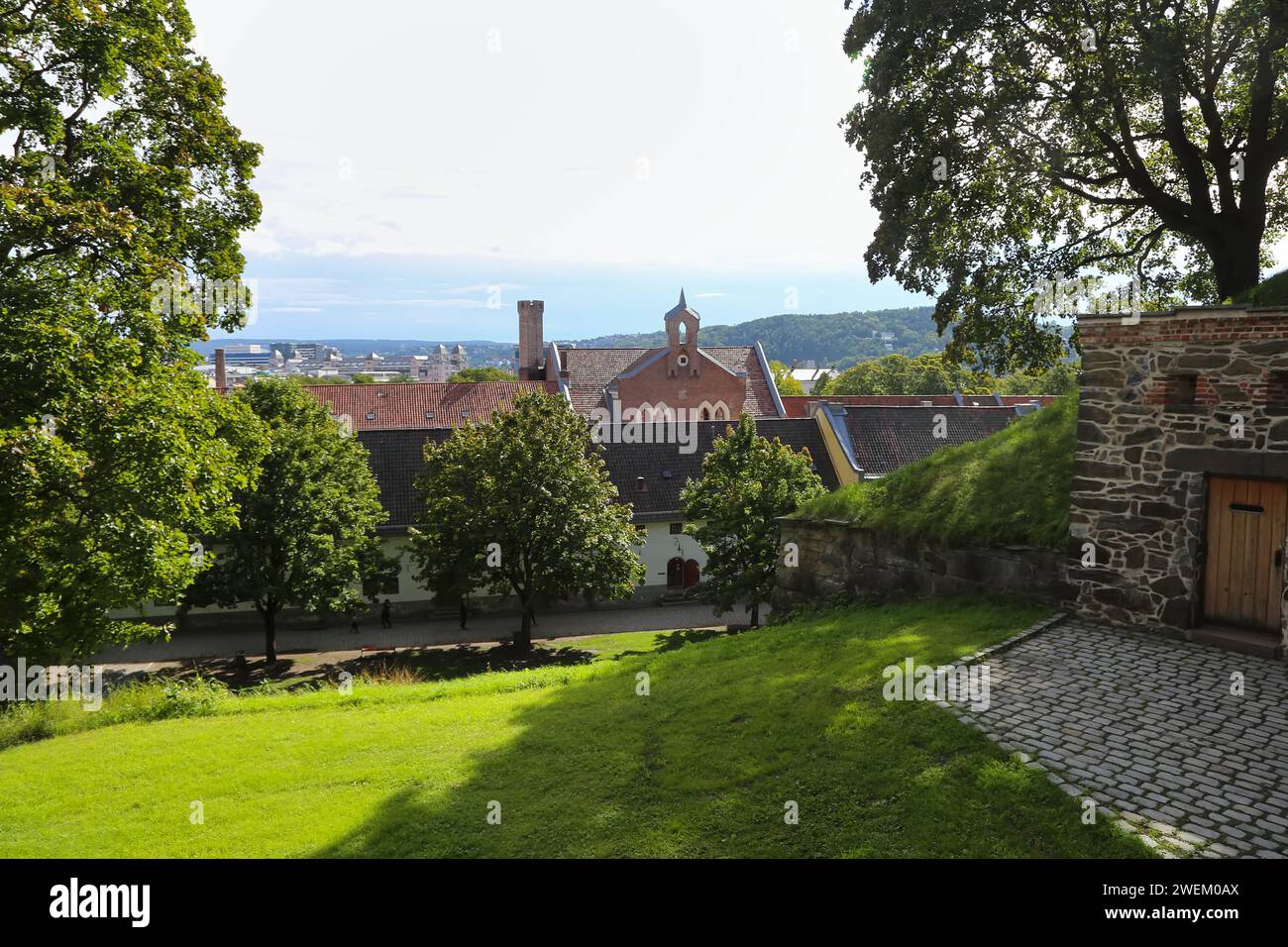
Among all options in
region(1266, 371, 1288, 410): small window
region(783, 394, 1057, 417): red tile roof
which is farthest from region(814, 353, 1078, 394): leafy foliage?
region(1266, 371, 1288, 410): small window

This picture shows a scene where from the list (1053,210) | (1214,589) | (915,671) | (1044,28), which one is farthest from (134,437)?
(1053,210)

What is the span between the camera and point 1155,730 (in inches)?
339

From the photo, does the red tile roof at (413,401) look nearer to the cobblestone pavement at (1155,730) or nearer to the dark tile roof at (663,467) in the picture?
the dark tile roof at (663,467)

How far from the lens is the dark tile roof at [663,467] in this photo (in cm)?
3738

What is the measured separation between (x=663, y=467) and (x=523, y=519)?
507 inches

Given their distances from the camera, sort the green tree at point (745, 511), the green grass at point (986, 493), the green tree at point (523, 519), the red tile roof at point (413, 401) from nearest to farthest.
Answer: the green grass at point (986, 493) → the green tree at point (745, 511) → the green tree at point (523, 519) → the red tile roof at point (413, 401)

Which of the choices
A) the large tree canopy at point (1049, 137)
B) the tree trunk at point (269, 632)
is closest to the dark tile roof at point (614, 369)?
the tree trunk at point (269, 632)

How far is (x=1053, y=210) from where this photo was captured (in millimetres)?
21219

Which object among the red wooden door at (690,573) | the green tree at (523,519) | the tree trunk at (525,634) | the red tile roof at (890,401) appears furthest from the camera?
the red tile roof at (890,401)

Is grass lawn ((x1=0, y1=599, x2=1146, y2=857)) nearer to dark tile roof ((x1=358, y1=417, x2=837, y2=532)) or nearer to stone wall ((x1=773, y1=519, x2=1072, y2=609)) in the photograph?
stone wall ((x1=773, y1=519, x2=1072, y2=609))

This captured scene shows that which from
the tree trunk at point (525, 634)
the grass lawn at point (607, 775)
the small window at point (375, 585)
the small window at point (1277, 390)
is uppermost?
the small window at point (1277, 390)

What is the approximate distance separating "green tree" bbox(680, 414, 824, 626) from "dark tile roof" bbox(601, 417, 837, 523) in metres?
8.04

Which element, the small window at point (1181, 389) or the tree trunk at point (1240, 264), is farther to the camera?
the tree trunk at point (1240, 264)

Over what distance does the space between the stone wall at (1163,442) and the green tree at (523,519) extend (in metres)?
17.2
